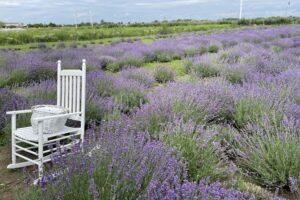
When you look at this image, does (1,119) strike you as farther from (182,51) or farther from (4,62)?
(182,51)

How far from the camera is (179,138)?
10.5 ft

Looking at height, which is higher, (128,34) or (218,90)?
(128,34)

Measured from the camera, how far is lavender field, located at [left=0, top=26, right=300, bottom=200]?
2.15 metres

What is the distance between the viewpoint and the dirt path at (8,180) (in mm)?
2939

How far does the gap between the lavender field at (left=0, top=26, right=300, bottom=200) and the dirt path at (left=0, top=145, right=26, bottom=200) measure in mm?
336

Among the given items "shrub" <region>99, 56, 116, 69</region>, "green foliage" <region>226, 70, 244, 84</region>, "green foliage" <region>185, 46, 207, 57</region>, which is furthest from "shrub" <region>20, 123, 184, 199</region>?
"green foliage" <region>185, 46, 207, 57</region>

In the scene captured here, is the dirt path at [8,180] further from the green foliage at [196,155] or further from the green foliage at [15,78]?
the green foliage at [15,78]

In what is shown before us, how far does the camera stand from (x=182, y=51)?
13164mm

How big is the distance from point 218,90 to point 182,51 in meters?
8.51

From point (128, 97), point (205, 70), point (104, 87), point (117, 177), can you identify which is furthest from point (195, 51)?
point (117, 177)

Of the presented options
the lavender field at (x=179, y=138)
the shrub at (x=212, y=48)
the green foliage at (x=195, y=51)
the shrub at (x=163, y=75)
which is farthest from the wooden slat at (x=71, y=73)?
the shrub at (x=212, y=48)

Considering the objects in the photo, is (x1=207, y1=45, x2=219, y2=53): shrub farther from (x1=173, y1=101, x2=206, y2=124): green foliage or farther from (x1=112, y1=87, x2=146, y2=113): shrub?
(x1=173, y1=101, x2=206, y2=124): green foliage

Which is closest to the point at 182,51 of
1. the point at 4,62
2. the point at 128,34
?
the point at 4,62

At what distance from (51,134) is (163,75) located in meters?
5.36
